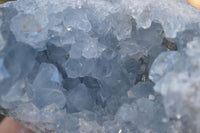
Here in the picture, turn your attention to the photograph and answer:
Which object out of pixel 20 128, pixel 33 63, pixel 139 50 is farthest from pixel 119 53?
pixel 20 128

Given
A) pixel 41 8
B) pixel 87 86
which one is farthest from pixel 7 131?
pixel 41 8

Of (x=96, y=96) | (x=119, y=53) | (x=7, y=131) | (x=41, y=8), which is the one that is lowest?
(x=7, y=131)

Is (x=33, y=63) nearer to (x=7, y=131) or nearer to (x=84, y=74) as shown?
(x=84, y=74)

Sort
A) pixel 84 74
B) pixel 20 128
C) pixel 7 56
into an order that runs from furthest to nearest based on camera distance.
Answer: pixel 20 128 → pixel 84 74 → pixel 7 56

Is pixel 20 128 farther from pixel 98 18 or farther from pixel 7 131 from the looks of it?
pixel 98 18

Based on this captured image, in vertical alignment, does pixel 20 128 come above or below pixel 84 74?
below

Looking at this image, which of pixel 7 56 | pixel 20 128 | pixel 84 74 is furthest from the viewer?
pixel 20 128

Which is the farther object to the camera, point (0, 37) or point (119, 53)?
point (119, 53)
